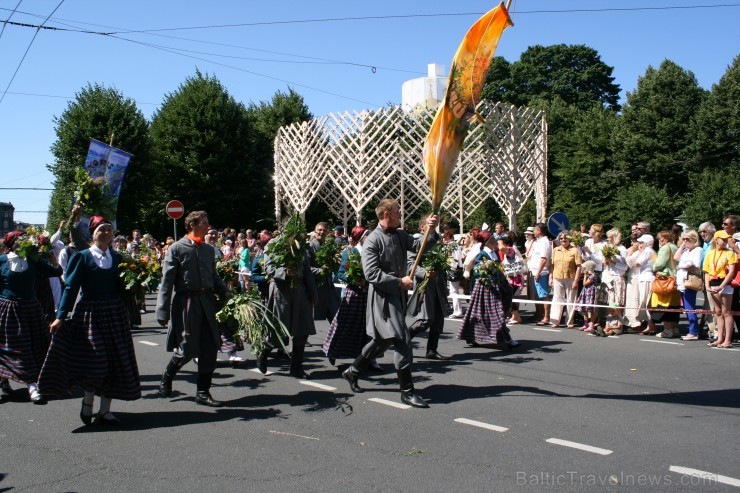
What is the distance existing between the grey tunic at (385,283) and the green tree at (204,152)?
1183 inches

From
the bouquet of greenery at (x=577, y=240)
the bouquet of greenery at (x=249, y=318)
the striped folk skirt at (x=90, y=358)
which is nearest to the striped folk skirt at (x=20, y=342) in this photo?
the striped folk skirt at (x=90, y=358)

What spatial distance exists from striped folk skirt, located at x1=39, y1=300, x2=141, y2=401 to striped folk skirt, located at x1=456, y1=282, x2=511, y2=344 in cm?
562

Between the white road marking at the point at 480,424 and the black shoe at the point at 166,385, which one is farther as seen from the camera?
the black shoe at the point at 166,385

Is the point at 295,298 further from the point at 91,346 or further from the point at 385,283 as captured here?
the point at 91,346

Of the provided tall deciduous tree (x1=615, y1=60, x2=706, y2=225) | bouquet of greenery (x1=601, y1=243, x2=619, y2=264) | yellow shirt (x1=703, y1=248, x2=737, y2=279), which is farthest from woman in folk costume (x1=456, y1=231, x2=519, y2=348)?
tall deciduous tree (x1=615, y1=60, x2=706, y2=225)

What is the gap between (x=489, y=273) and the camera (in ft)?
35.8

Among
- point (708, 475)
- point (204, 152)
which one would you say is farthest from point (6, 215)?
point (708, 475)

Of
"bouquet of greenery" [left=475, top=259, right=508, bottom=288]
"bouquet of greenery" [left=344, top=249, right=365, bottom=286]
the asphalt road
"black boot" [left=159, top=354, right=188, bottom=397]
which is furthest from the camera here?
"bouquet of greenery" [left=475, top=259, right=508, bottom=288]

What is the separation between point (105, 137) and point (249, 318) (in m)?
28.9

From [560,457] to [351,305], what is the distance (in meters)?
4.30

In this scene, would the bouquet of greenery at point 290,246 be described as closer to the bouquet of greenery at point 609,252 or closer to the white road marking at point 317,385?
the white road marking at point 317,385

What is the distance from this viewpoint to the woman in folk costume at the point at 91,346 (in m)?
6.52

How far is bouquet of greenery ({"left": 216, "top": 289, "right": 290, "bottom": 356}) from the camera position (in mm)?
7359

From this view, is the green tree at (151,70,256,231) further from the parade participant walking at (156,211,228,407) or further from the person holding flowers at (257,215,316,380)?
the parade participant walking at (156,211,228,407)
